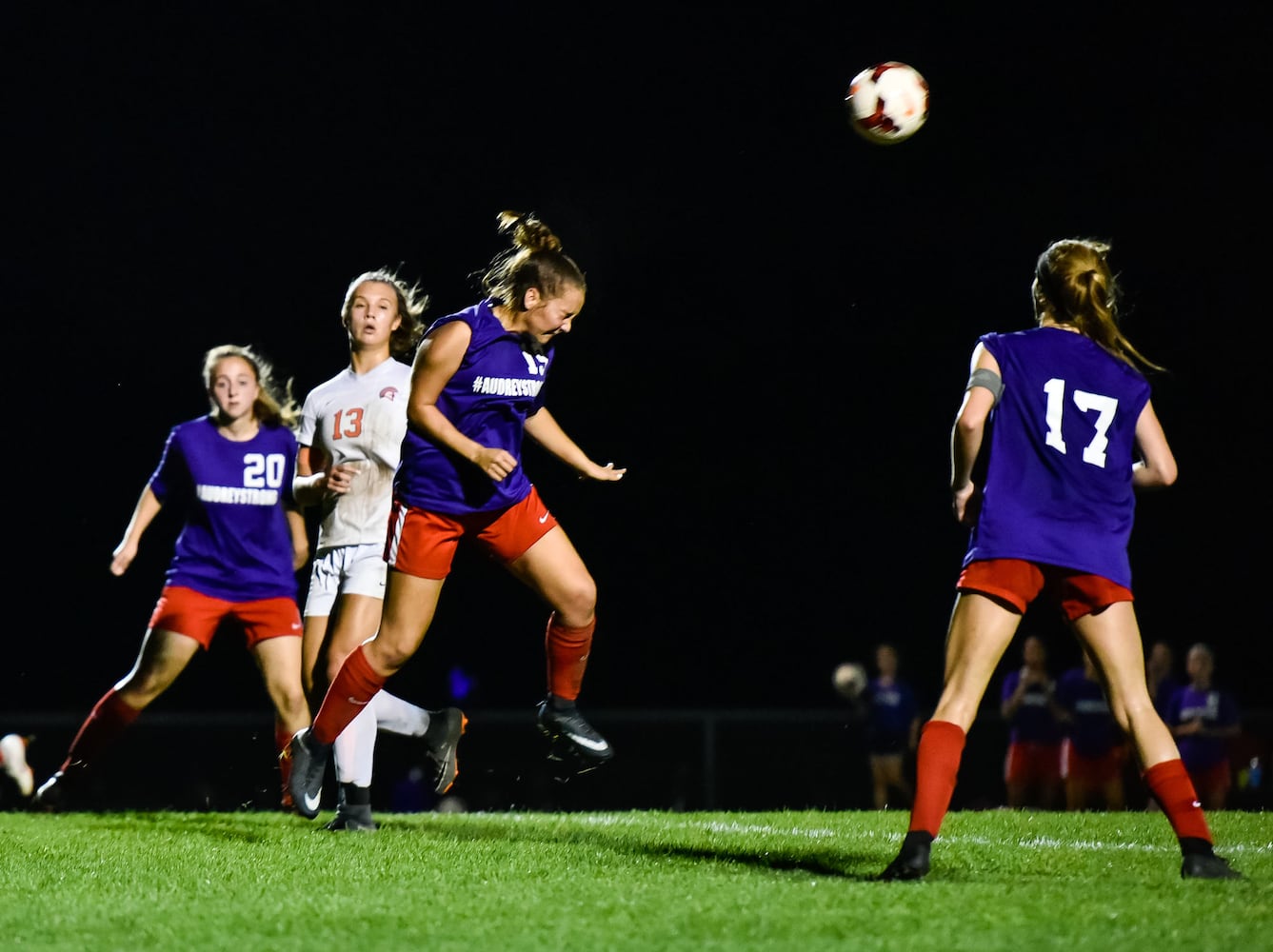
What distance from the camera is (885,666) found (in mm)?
15156

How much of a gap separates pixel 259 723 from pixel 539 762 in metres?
2.80

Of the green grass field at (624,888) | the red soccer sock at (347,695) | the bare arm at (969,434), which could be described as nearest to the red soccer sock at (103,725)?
the green grass field at (624,888)

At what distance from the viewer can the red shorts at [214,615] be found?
7.02m

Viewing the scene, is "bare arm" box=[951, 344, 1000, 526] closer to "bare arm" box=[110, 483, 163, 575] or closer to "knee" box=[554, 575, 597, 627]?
"knee" box=[554, 575, 597, 627]

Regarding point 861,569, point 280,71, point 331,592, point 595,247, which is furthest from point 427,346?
point 861,569

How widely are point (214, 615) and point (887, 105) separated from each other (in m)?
4.01

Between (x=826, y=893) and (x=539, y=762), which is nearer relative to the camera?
(x=826, y=893)

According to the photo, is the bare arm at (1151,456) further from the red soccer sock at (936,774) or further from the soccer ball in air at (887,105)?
the soccer ball in air at (887,105)

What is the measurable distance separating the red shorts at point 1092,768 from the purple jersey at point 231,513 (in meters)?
7.54

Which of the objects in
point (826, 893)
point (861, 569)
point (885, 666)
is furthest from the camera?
point (861, 569)

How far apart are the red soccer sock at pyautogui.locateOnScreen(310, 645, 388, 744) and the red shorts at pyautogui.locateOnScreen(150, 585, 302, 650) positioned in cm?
160

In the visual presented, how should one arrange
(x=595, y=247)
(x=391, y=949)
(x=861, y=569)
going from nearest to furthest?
(x=391, y=949) → (x=595, y=247) → (x=861, y=569)

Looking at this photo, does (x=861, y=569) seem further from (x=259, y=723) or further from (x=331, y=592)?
(x=331, y=592)

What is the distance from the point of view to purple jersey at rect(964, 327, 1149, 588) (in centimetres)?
435
